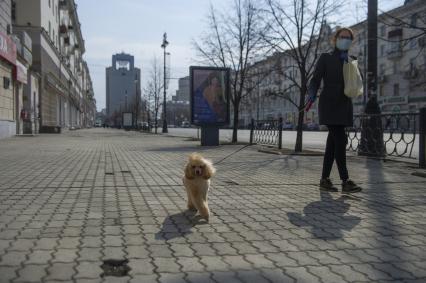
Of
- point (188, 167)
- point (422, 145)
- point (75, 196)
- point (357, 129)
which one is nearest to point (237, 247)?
point (188, 167)

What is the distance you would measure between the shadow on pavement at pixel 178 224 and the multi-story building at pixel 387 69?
18.8 ft

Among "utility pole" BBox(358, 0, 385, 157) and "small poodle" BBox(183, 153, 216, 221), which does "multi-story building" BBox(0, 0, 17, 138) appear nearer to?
"utility pole" BBox(358, 0, 385, 157)

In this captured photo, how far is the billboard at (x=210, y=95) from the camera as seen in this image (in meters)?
21.2

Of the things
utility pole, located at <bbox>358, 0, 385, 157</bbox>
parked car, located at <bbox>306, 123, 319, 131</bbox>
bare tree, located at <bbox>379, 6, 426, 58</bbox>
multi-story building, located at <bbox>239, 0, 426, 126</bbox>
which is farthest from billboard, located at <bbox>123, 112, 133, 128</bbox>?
bare tree, located at <bbox>379, 6, 426, 58</bbox>

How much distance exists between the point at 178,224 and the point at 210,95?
16.5 metres

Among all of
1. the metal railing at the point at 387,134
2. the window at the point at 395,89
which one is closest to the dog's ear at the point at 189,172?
the metal railing at the point at 387,134

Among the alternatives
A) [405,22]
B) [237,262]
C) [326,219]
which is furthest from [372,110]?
[237,262]

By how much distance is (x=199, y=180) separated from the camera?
17.3 ft

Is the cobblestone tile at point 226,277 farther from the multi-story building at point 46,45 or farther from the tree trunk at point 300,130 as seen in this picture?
the multi-story building at point 46,45

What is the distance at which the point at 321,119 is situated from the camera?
7348 mm

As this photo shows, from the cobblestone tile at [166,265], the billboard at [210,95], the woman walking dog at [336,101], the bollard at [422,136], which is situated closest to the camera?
the cobblestone tile at [166,265]

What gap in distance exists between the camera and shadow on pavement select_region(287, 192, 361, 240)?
4887mm

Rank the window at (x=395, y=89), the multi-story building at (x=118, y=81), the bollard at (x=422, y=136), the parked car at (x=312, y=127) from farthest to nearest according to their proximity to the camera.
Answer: the multi-story building at (x=118, y=81) → the parked car at (x=312, y=127) → the window at (x=395, y=89) → the bollard at (x=422, y=136)

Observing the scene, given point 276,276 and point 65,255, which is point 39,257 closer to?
point 65,255
